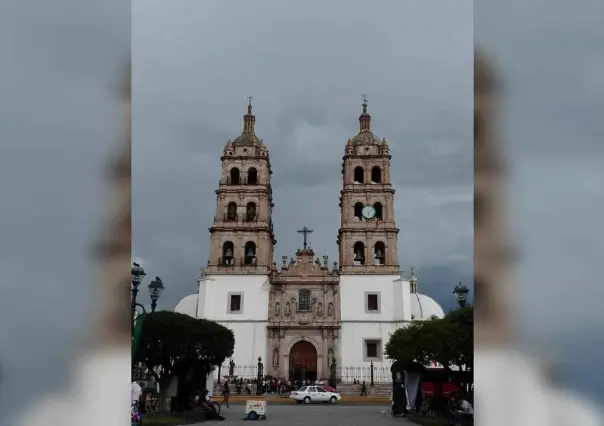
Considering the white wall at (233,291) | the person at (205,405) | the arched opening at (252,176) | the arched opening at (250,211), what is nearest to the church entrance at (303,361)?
the white wall at (233,291)

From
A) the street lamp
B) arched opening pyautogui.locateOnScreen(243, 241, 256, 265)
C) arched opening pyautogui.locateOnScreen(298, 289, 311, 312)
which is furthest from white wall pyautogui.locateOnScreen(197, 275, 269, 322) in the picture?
the street lamp

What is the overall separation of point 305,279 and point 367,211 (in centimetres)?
515

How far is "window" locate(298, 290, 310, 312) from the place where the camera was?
34188 mm

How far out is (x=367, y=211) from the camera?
3447 centimetres

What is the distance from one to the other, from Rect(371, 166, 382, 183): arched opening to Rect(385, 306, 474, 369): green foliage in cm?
1760

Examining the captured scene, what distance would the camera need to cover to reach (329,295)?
34094mm

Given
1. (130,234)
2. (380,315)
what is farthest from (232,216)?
(130,234)

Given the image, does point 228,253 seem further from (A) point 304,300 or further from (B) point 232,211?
(A) point 304,300

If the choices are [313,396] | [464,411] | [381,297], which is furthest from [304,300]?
[464,411]

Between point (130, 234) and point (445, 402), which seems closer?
point (130, 234)

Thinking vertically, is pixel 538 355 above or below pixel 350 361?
above

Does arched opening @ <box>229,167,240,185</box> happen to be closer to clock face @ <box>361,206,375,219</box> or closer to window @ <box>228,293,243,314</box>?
window @ <box>228,293,243,314</box>

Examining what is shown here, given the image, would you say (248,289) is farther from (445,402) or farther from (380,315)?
(445,402)

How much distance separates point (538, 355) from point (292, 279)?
32.0 m
